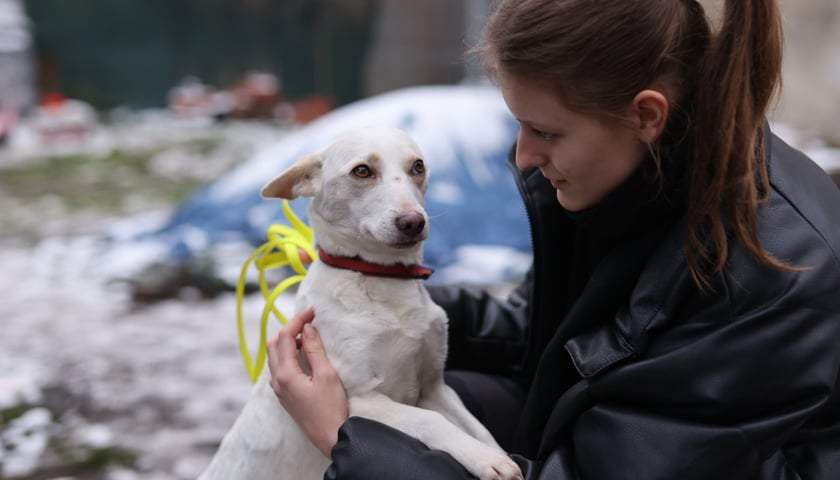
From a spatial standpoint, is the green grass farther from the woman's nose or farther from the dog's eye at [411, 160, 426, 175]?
the woman's nose

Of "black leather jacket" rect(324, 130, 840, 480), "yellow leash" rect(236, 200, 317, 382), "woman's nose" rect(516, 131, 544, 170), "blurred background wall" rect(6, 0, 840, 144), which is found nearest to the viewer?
"black leather jacket" rect(324, 130, 840, 480)

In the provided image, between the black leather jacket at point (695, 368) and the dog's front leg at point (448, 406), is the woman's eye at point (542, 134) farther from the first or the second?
the dog's front leg at point (448, 406)

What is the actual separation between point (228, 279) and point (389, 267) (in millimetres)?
2975

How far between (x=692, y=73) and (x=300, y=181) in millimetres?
844

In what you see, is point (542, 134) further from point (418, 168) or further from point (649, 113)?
point (418, 168)

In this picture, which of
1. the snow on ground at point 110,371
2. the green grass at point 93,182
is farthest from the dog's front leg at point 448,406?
the green grass at point 93,182

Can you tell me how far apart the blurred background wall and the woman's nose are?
9.73m

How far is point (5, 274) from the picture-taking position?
15.7ft

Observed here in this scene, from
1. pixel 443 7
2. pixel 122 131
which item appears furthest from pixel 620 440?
pixel 122 131

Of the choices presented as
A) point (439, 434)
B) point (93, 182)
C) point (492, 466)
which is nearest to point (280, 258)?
point (439, 434)

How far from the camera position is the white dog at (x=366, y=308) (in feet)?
4.89

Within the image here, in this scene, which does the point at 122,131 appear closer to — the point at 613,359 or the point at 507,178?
the point at 507,178

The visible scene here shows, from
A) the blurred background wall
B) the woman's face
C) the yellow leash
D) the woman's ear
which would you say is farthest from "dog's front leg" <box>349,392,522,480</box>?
the blurred background wall

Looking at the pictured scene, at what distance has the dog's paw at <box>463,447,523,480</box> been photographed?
1311 millimetres
